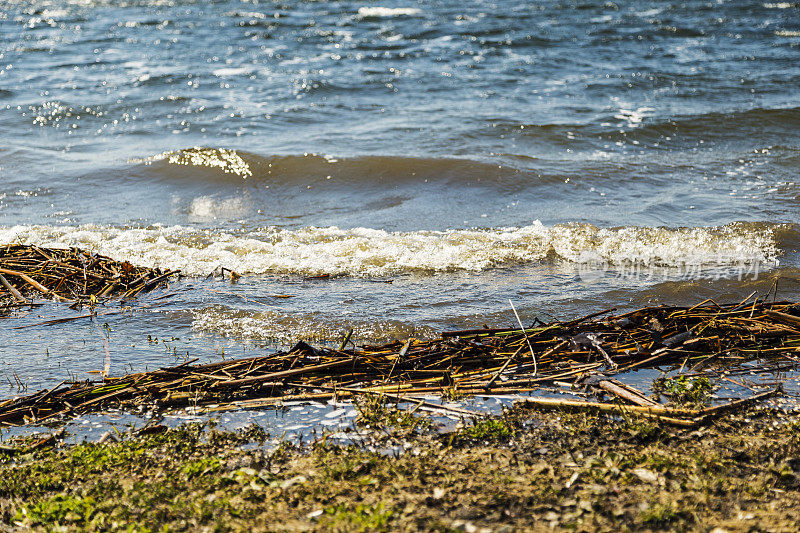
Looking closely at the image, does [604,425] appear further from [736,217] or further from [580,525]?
[736,217]

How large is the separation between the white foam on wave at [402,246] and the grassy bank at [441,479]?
9.53ft

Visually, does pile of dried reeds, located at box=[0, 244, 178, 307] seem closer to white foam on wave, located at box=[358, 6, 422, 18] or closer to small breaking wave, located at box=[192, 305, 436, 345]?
small breaking wave, located at box=[192, 305, 436, 345]

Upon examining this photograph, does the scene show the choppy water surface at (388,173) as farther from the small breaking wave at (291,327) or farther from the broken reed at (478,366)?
Answer: the broken reed at (478,366)

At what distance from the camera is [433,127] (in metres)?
10.8

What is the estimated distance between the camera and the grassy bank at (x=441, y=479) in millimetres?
2443

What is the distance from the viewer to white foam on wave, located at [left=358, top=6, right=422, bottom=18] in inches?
827

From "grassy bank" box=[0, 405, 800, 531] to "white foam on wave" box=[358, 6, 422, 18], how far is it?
777 inches

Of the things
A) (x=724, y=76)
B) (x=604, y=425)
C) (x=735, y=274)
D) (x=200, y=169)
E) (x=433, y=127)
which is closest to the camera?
(x=604, y=425)

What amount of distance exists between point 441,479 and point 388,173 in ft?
21.8

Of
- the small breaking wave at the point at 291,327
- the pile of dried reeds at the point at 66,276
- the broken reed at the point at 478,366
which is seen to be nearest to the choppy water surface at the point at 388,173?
the small breaking wave at the point at 291,327

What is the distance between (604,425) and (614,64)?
13.4m

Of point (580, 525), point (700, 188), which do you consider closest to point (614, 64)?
point (700, 188)

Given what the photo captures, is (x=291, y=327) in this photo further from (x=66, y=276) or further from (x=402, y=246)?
(x=402, y=246)

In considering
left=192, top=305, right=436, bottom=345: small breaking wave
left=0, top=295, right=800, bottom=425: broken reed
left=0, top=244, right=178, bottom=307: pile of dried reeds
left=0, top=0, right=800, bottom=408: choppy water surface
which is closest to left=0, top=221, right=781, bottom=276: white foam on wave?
left=0, top=0, right=800, bottom=408: choppy water surface
